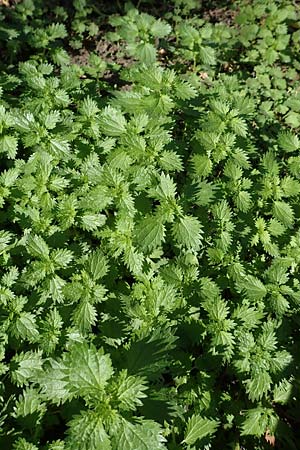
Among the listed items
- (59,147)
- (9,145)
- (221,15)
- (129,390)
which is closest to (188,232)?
(129,390)

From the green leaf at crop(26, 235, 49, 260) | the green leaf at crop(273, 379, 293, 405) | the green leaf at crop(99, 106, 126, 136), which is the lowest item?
the green leaf at crop(273, 379, 293, 405)

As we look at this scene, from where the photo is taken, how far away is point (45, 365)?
7.86 feet

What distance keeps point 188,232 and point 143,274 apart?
1.45 feet

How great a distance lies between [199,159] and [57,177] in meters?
1.06

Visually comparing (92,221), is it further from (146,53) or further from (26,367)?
(146,53)

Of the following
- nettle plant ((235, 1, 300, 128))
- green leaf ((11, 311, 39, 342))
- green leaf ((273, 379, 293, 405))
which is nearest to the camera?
green leaf ((11, 311, 39, 342))

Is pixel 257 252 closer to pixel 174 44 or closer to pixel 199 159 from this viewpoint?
pixel 199 159

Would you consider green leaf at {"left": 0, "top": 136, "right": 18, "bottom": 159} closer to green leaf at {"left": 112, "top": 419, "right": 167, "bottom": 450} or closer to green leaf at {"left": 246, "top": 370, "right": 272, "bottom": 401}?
green leaf at {"left": 112, "top": 419, "right": 167, "bottom": 450}

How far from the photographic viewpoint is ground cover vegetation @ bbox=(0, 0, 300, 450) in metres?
2.31

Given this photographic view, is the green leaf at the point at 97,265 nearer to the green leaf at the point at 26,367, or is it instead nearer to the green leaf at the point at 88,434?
the green leaf at the point at 26,367

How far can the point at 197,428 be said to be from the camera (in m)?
2.50

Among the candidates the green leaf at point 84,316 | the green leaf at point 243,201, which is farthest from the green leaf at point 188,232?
the green leaf at point 84,316

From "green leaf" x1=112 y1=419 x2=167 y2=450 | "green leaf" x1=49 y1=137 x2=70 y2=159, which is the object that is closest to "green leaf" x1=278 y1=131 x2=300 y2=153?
"green leaf" x1=49 y1=137 x2=70 y2=159

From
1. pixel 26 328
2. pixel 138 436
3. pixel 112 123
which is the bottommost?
pixel 26 328
